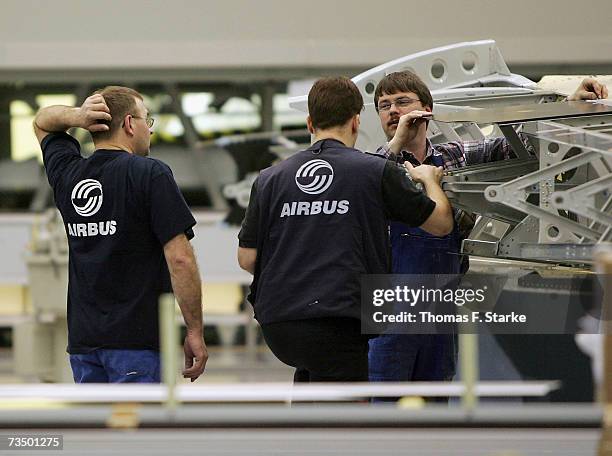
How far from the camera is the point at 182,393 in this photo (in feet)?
10.7

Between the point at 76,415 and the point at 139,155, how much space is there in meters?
1.28

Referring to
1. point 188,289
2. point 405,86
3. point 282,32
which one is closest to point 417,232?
point 405,86

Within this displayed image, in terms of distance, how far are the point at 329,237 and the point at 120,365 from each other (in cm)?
80

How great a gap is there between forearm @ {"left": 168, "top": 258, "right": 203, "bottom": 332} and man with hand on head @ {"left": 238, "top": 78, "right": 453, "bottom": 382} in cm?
24

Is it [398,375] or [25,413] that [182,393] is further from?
[398,375]

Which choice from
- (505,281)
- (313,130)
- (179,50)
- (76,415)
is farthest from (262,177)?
(179,50)

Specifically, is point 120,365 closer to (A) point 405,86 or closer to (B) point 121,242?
(B) point 121,242

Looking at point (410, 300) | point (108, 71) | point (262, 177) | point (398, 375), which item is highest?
point (108, 71)

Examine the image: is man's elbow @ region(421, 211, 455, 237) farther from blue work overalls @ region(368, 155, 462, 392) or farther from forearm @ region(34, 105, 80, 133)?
forearm @ region(34, 105, 80, 133)

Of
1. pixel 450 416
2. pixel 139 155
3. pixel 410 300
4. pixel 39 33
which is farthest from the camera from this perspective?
pixel 39 33

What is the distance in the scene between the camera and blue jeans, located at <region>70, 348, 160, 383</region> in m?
4.17

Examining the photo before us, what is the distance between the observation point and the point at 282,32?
42.4ft

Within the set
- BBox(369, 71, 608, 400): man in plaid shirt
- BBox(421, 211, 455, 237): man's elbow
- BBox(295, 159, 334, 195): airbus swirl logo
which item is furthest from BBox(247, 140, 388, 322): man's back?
BBox(369, 71, 608, 400): man in plaid shirt

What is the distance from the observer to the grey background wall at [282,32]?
1255 centimetres
